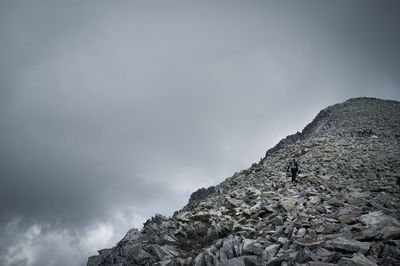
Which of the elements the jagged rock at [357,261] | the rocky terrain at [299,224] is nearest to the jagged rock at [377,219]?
the rocky terrain at [299,224]

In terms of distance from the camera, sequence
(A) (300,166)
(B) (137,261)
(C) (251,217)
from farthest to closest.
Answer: (A) (300,166) < (C) (251,217) < (B) (137,261)

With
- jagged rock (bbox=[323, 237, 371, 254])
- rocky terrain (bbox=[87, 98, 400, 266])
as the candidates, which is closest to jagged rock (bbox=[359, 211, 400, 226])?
rocky terrain (bbox=[87, 98, 400, 266])

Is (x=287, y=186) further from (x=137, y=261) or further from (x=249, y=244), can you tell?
(x=137, y=261)

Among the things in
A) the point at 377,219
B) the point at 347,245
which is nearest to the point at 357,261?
the point at 347,245

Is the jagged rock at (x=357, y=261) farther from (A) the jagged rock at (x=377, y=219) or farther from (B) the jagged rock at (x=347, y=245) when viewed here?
(A) the jagged rock at (x=377, y=219)

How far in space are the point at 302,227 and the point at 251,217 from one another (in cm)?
559

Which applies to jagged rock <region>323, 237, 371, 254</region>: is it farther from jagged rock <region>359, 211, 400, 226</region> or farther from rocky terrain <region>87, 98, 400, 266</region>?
jagged rock <region>359, 211, 400, 226</region>

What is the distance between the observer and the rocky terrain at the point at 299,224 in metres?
11.2

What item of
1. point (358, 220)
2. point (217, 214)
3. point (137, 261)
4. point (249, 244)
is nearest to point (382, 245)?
point (358, 220)

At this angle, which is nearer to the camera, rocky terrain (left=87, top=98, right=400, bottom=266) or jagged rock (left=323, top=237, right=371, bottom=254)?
jagged rock (left=323, top=237, right=371, bottom=254)

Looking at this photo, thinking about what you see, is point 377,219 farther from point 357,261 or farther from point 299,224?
point 357,261

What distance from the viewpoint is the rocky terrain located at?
11242 millimetres

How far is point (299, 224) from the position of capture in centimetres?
1452

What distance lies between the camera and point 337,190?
23.3 meters
